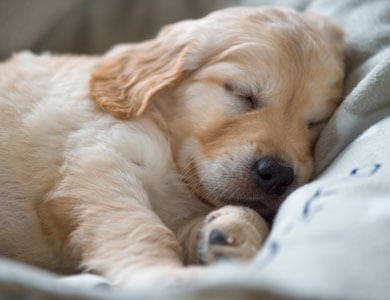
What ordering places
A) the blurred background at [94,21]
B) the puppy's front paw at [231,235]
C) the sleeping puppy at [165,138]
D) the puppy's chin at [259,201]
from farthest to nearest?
the blurred background at [94,21] → the puppy's chin at [259,201] → the sleeping puppy at [165,138] → the puppy's front paw at [231,235]

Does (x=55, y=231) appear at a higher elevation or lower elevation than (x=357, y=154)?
→ lower

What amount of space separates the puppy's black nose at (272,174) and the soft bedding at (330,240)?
0.10 metres

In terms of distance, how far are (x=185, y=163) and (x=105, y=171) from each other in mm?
250

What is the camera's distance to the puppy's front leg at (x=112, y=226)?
4.34 ft

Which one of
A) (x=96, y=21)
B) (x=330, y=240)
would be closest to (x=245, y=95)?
(x=330, y=240)

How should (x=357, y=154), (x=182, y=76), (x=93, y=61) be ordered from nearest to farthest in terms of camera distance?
(x=357, y=154)
(x=182, y=76)
(x=93, y=61)

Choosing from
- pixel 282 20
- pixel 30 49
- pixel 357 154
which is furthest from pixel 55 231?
pixel 30 49

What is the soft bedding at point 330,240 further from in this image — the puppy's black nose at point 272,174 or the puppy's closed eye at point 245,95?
the puppy's closed eye at point 245,95

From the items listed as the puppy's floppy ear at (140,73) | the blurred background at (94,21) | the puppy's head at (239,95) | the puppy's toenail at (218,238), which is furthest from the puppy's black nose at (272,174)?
the blurred background at (94,21)

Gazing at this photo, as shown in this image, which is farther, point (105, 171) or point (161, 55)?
point (161, 55)

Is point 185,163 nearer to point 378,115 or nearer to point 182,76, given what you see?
point 182,76

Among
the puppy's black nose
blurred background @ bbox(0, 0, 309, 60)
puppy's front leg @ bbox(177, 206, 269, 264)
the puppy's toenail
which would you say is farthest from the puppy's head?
blurred background @ bbox(0, 0, 309, 60)

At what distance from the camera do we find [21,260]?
5.09 feet

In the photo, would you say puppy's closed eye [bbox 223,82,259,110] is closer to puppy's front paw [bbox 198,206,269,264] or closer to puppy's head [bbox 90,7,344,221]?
puppy's head [bbox 90,7,344,221]
